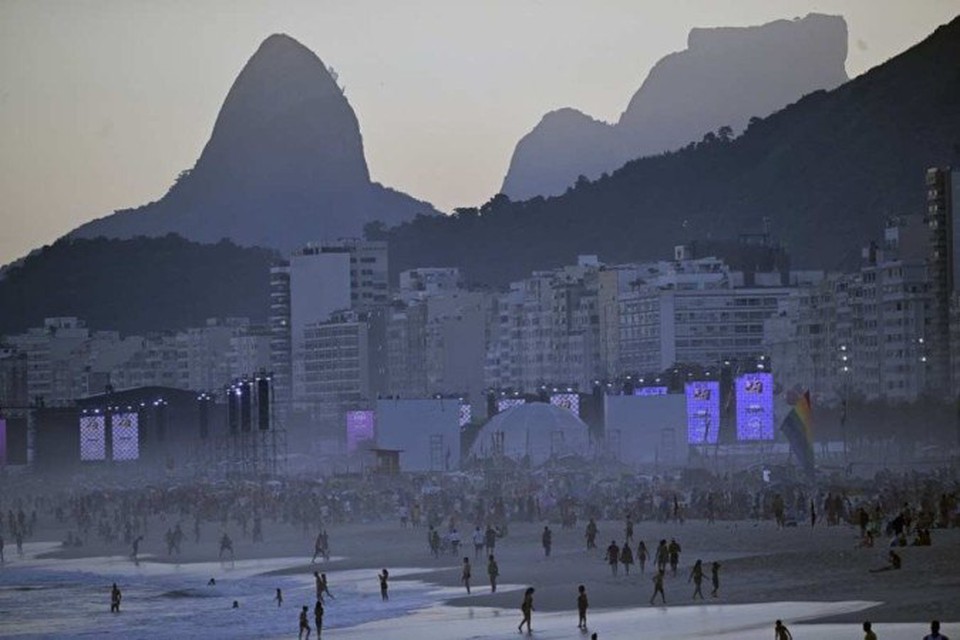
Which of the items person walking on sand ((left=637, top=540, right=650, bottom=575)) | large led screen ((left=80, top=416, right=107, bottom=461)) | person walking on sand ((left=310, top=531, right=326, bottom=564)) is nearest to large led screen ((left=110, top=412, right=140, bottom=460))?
large led screen ((left=80, top=416, right=107, bottom=461))

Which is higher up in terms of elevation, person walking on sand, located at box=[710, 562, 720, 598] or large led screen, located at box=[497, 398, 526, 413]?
large led screen, located at box=[497, 398, 526, 413]

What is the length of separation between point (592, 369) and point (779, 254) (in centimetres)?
1935

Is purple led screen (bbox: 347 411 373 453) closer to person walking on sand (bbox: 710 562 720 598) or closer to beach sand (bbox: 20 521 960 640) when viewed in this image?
beach sand (bbox: 20 521 960 640)

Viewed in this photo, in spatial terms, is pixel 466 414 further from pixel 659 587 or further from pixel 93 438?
pixel 659 587

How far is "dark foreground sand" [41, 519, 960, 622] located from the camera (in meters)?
Result: 36.4

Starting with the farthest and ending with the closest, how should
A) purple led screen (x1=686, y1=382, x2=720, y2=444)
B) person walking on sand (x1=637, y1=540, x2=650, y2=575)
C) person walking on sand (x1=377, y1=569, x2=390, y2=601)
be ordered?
1. purple led screen (x1=686, y1=382, x2=720, y2=444)
2. person walking on sand (x1=377, y1=569, x2=390, y2=601)
3. person walking on sand (x1=637, y1=540, x2=650, y2=575)

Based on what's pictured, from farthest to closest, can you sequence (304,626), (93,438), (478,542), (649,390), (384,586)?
(93,438), (649,390), (478,542), (384,586), (304,626)

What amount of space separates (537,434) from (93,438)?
2597 centimetres

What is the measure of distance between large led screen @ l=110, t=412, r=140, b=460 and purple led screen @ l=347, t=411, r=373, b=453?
13310mm

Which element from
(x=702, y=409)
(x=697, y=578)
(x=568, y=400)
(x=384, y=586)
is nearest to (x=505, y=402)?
(x=568, y=400)

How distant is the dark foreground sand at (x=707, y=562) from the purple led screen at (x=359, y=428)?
51096 millimetres

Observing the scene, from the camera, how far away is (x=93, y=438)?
103000 mm

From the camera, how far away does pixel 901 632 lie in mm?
31328

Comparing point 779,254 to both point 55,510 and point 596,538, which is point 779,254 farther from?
point 596,538
